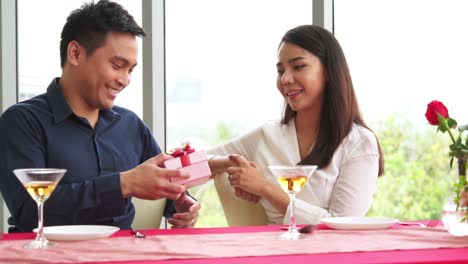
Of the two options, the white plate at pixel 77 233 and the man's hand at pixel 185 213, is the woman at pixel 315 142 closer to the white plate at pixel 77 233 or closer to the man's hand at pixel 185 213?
the man's hand at pixel 185 213

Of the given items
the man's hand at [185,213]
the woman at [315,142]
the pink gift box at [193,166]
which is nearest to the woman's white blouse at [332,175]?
the woman at [315,142]

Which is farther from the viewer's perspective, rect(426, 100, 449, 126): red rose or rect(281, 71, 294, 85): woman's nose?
rect(281, 71, 294, 85): woman's nose

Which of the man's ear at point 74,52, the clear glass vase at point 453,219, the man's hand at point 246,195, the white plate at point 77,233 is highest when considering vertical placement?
the man's ear at point 74,52

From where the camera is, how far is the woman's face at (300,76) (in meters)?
2.71

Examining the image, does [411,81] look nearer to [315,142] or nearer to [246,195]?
[315,142]

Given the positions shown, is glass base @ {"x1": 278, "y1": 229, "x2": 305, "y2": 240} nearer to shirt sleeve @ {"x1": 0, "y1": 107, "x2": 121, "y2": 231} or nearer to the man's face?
shirt sleeve @ {"x1": 0, "y1": 107, "x2": 121, "y2": 231}

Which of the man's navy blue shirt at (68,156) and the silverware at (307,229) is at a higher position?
the man's navy blue shirt at (68,156)

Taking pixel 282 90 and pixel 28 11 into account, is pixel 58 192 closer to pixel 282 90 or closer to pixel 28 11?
pixel 282 90

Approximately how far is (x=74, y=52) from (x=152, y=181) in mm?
739

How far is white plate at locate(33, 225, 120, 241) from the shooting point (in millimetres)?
1720

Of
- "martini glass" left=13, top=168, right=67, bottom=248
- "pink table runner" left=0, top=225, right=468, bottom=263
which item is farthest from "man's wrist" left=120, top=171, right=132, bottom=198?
"martini glass" left=13, top=168, right=67, bottom=248

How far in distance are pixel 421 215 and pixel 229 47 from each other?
133 centimetres

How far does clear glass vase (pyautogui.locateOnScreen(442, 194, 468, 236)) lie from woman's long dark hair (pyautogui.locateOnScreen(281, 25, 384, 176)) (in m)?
0.89

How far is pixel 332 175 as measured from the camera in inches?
104
